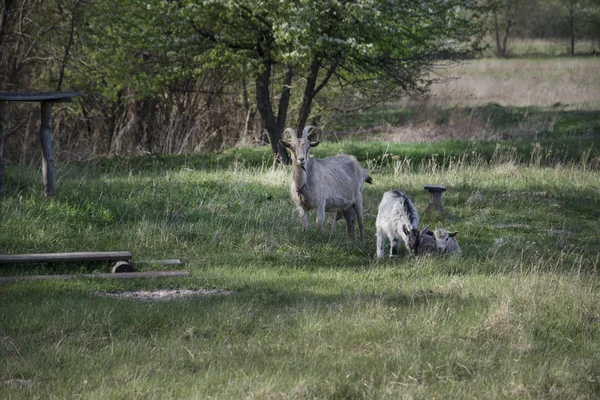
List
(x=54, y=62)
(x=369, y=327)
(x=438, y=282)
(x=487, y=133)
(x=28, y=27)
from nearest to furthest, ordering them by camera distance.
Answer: (x=369, y=327), (x=438, y=282), (x=28, y=27), (x=54, y=62), (x=487, y=133)

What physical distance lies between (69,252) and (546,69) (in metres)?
38.2

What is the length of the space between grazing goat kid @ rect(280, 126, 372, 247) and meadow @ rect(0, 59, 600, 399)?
0.50m

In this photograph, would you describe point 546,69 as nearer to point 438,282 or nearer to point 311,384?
point 438,282

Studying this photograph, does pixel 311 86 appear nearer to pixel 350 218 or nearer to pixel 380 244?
pixel 350 218

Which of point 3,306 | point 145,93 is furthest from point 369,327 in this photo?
point 145,93

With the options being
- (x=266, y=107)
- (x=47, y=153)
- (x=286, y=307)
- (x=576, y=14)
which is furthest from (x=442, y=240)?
(x=576, y=14)

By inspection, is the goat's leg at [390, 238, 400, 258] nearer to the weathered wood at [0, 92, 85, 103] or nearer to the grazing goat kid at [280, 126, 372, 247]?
the grazing goat kid at [280, 126, 372, 247]

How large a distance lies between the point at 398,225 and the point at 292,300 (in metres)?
2.99

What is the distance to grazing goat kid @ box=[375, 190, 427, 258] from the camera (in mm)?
11188

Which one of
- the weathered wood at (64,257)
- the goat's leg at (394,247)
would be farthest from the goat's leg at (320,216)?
the weathered wood at (64,257)

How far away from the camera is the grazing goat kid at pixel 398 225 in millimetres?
11188

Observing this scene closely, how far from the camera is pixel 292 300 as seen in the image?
8.83 meters

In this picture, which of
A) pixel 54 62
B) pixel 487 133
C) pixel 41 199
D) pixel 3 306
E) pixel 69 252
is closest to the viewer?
pixel 3 306

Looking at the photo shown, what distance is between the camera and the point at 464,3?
2266cm
